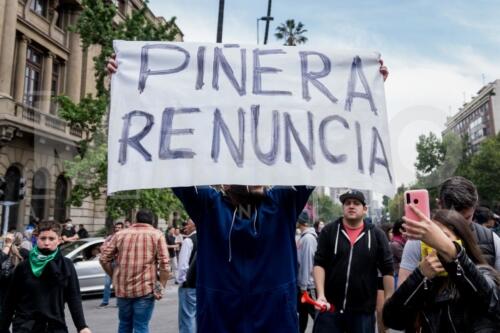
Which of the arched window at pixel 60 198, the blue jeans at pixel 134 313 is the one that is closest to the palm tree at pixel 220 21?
the blue jeans at pixel 134 313

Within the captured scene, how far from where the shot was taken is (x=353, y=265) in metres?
4.06

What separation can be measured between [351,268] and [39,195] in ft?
70.7

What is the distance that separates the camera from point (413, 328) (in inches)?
92.0

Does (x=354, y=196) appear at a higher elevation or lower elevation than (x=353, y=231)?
higher

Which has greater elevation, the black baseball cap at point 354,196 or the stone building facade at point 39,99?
the stone building facade at point 39,99

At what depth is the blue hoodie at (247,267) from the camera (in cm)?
240

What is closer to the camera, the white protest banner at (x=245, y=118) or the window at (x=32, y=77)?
the white protest banner at (x=245, y=118)

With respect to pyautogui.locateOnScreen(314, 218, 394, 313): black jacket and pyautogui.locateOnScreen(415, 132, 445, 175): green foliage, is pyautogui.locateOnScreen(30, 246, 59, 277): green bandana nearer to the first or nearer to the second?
pyautogui.locateOnScreen(314, 218, 394, 313): black jacket

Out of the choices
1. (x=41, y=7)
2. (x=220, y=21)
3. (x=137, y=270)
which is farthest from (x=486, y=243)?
(x=41, y=7)

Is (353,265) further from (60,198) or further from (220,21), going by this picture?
(60,198)

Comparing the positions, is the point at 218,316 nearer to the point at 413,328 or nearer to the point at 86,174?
the point at 413,328

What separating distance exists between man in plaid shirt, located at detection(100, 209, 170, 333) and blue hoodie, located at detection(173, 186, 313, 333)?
321 centimetres

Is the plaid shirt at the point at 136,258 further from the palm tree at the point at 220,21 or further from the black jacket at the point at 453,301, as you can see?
the palm tree at the point at 220,21

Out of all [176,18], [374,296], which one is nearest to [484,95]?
[176,18]
